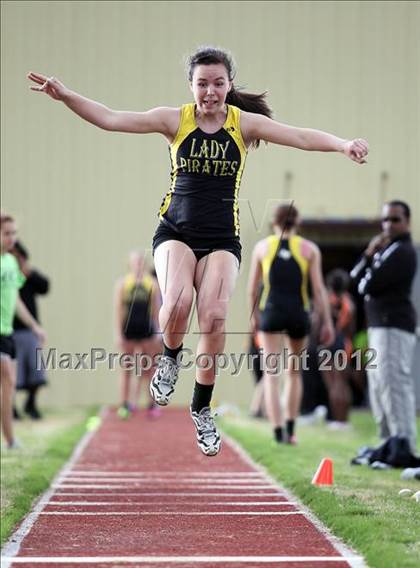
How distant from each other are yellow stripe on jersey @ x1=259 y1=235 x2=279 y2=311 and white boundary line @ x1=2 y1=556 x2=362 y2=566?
18.1ft

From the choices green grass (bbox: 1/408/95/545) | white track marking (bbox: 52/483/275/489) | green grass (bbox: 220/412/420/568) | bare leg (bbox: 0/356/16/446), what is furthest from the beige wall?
white track marking (bbox: 52/483/275/489)

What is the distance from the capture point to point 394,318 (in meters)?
8.43

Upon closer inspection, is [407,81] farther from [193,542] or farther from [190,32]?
[193,542]

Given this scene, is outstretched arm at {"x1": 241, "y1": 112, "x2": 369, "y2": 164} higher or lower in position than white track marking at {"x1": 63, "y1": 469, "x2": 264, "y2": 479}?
higher

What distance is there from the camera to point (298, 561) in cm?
424

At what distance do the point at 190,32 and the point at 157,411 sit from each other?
8.62m

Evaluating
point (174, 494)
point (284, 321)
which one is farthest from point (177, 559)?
point (284, 321)

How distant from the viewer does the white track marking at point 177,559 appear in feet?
13.7

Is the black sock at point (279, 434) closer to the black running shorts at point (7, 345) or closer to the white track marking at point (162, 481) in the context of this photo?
the white track marking at point (162, 481)

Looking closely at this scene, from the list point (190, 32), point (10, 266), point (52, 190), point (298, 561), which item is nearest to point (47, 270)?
point (52, 190)

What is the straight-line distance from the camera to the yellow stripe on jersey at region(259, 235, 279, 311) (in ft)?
31.8

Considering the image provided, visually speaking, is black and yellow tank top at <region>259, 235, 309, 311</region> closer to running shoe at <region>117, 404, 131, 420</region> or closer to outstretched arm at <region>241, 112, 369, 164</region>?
outstretched arm at <region>241, 112, 369, 164</region>

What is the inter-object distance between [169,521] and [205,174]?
1.84 m

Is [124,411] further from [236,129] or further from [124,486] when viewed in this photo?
[236,129]
